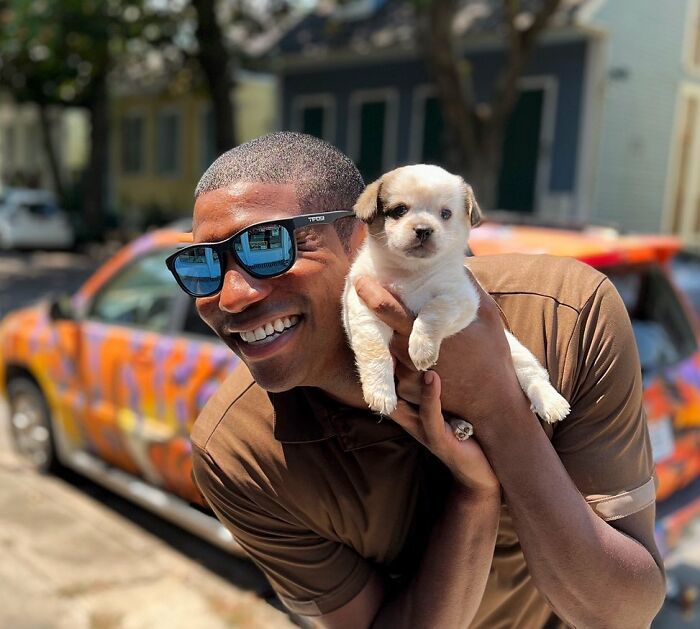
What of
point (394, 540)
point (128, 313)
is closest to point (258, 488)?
point (394, 540)

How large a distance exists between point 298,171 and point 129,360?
3148 millimetres

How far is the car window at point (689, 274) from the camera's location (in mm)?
6066

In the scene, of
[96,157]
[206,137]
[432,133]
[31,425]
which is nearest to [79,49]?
[96,157]

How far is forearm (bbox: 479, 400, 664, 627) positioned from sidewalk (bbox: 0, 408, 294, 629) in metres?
2.01

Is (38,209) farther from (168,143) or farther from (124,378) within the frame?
(124,378)

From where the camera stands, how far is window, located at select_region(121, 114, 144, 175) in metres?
24.7

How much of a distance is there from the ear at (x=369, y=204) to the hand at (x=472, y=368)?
0.48ft

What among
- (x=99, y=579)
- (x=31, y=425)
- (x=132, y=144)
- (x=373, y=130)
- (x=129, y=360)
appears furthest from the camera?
(x=132, y=144)

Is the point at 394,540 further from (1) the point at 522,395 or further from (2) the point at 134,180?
(2) the point at 134,180

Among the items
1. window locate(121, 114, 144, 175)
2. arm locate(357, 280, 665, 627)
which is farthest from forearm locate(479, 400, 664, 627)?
window locate(121, 114, 144, 175)

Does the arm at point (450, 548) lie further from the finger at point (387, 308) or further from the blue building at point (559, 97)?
the blue building at point (559, 97)

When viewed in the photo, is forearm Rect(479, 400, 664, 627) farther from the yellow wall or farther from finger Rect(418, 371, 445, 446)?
the yellow wall

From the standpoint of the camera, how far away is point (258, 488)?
5.59 ft

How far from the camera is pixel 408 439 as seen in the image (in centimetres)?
168
